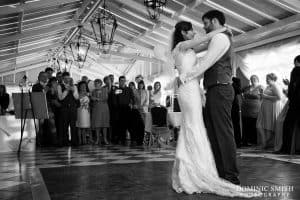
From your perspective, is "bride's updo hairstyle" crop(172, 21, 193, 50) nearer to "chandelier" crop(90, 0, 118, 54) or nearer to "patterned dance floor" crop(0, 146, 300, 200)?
"patterned dance floor" crop(0, 146, 300, 200)

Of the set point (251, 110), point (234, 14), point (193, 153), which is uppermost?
point (234, 14)

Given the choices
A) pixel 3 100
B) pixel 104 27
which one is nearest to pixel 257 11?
pixel 104 27

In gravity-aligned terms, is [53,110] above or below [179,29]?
below

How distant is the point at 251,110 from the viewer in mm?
7086

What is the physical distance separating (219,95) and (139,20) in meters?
11.2

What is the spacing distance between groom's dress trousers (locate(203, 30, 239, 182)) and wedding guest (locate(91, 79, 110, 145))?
468 cm

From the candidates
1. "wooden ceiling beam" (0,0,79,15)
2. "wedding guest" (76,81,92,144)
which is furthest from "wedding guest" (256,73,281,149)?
"wooden ceiling beam" (0,0,79,15)

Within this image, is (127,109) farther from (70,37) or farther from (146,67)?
(146,67)

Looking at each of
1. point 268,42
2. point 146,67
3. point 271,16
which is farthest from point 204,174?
point 146,67

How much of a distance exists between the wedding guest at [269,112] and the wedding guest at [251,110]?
54 centimetres

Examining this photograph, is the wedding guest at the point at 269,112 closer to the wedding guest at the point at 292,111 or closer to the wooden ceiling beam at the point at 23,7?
the wedding guest at the point at 292,111

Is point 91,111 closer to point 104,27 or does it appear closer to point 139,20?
point 104,27

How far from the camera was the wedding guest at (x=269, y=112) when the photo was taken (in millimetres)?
6218

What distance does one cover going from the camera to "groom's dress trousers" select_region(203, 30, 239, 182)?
2.68m
